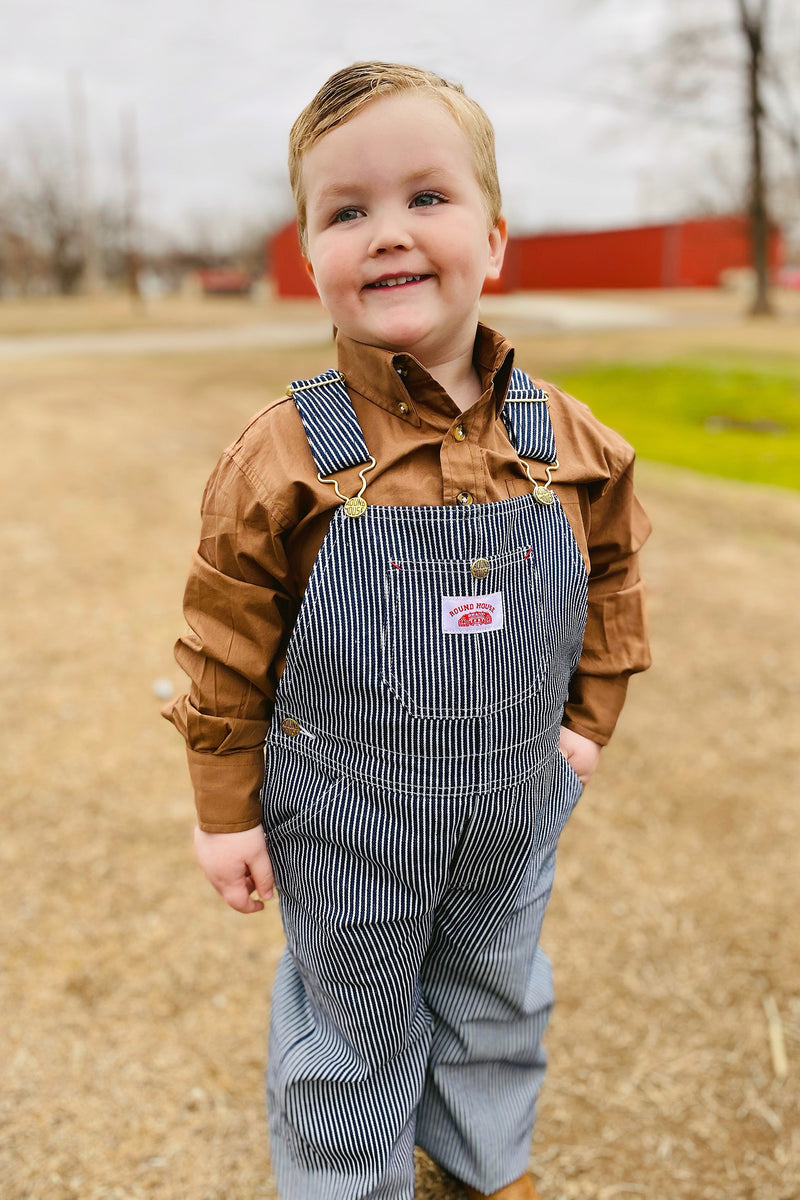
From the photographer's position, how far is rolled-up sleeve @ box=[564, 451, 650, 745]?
1571mm

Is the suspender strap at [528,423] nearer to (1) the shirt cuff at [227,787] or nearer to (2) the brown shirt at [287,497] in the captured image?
(2) the brown shirt at [287,497]

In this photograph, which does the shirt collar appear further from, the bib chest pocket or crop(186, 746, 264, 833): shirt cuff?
crop(186, 746, 264, 833): shirt cuff

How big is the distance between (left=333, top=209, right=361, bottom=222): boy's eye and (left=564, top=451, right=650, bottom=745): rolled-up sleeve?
61 cm

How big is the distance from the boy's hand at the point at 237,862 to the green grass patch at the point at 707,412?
5688mm

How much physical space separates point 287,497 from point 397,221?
0.38 metres

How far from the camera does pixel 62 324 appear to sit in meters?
17.8

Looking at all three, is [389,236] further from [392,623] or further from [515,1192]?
[515,1192]

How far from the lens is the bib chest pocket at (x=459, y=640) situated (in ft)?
4.17

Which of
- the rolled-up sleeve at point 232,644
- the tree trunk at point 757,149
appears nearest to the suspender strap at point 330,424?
the rolled-up sleeve at point 232,644

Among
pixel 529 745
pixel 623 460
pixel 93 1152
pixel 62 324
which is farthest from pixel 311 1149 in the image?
pixel 62 324

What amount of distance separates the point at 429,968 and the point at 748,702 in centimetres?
243

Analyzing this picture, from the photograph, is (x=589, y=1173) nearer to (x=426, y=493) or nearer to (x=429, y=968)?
(x=429, y=968)

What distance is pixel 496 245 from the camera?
4.57 feet

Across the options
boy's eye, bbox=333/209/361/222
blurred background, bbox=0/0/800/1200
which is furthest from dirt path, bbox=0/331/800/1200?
boy's eye, bbox=333/209/361/222
